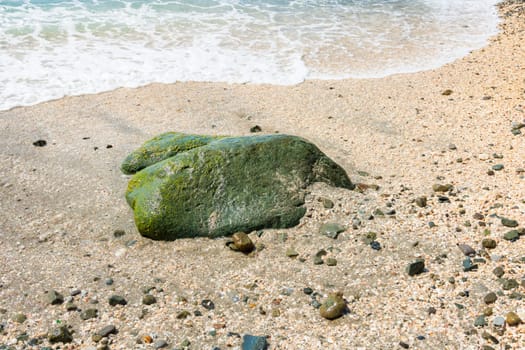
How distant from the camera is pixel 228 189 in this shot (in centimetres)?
450

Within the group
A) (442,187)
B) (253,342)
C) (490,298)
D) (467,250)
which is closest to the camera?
(253,342)

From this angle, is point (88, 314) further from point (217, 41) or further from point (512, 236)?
point (217, 41)

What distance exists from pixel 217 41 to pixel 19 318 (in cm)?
813

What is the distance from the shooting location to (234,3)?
14086 millimetres

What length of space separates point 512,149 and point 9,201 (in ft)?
17.7

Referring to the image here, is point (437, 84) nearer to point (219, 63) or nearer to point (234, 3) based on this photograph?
point (219, 63)

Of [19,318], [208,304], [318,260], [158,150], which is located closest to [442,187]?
[318,260]

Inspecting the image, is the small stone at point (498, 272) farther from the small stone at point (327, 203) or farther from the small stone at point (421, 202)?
the small stone at point (327, 203)

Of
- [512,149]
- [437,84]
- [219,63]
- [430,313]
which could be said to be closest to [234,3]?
[219,63]

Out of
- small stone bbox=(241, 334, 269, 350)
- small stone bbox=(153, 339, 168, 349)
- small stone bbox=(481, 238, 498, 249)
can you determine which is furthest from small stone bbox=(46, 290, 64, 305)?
small stone bbox=(481, 238, 498, 249)

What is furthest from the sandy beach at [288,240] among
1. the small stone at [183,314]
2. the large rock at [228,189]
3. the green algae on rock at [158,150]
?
the green algae on rock at [158,150]

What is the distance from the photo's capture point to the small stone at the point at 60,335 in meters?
3.28

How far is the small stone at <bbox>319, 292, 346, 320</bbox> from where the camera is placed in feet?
11.3

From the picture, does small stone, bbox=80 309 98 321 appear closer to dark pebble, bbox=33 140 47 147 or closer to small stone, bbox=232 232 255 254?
small stone, bbox=232 232 255 254
